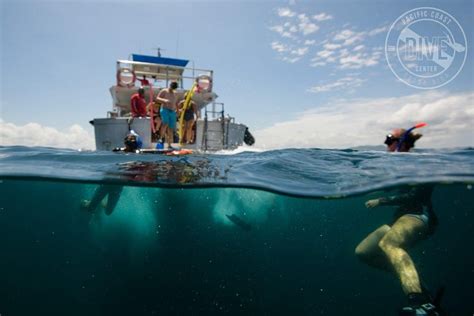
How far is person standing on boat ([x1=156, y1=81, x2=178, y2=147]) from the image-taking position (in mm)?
12777

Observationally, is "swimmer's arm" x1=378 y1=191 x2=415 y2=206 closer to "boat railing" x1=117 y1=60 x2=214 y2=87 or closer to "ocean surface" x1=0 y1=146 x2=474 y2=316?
"ocean surface" x1=0 y1=146 x2=474 y2=316

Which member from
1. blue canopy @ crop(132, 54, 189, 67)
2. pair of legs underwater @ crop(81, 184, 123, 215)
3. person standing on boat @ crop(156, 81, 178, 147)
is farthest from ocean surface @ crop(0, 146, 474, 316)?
blue canopy @ crop(132, 54, 189, 67)

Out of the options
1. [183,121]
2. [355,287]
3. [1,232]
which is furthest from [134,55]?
[355,287]

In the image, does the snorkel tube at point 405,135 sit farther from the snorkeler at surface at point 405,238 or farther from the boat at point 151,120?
the boat at point 151,120

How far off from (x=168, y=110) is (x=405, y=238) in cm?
1094

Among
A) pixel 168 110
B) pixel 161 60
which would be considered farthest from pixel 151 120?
pixel 161 60

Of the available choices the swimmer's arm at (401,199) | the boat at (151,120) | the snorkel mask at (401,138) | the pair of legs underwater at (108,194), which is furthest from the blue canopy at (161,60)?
the swimmer's arm at (401,199)

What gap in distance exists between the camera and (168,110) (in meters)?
13.1

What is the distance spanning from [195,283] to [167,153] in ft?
35.4

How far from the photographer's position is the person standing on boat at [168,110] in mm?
12777

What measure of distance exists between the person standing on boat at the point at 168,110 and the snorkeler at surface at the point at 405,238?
9435 millimetres

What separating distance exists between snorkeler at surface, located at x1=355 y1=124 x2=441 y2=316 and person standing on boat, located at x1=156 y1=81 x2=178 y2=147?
31.0 feet

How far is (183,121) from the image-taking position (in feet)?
45.9

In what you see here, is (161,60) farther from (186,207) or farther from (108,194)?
(186,207)
